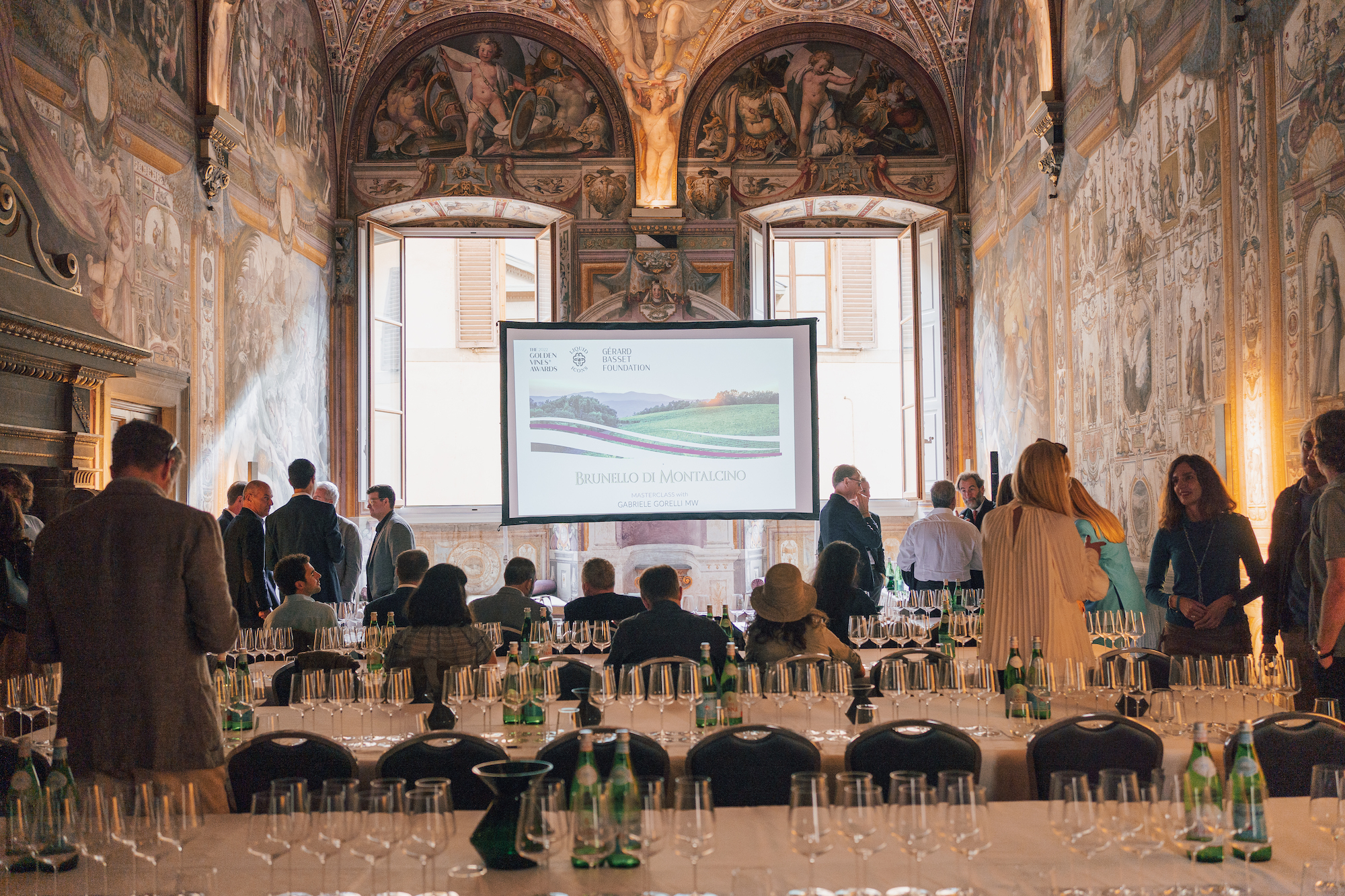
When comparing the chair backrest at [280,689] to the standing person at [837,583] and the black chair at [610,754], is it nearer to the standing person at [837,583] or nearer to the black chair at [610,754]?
the black chair at [610,754]

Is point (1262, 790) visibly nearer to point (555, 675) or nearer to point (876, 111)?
point (555, 675)

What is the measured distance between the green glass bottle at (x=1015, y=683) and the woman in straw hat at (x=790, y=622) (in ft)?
3.01

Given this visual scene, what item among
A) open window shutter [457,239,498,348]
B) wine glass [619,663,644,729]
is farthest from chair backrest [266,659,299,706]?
open window shutter [457,239,498,348]

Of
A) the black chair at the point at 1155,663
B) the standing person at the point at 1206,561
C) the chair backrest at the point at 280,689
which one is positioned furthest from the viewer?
the standing person at the point at 1206,561

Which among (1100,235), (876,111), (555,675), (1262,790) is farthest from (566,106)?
(1262,790)

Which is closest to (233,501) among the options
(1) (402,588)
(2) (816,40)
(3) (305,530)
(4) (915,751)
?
(3) (305,530)

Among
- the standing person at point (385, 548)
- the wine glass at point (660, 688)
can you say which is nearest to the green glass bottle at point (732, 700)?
the wine glass at point (660, 688)

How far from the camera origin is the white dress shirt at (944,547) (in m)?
9.54

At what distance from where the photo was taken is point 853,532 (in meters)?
9.88

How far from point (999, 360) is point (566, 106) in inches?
230

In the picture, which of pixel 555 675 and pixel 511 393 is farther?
pixel 511 393

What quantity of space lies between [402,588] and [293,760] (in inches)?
144

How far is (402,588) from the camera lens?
24.2 feet

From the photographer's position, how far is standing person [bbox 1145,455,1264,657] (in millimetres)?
6016
